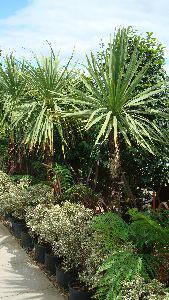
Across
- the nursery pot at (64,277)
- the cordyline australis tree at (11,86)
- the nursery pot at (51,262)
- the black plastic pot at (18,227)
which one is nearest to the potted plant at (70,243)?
the nursery pot at (64,277)

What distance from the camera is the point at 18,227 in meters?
6.91

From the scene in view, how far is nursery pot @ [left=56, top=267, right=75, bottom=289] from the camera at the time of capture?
A: 15.8ft

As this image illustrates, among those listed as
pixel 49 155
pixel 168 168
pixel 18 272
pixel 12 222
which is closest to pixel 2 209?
pixel 12 222

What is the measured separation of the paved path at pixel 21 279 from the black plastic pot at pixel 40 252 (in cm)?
11

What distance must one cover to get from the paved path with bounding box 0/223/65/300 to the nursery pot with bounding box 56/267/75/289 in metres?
0.13

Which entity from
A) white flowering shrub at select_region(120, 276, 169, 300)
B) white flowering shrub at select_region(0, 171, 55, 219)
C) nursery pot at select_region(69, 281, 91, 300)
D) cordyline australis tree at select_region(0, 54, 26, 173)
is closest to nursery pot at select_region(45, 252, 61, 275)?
nursery pot at select_region(69, 281, 91, 300)

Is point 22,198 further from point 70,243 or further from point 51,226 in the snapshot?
point 70,243

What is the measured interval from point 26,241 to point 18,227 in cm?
44

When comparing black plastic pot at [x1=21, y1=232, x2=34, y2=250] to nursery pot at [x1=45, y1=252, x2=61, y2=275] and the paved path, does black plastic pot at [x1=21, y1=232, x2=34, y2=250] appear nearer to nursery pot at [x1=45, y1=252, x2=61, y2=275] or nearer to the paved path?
the paved path

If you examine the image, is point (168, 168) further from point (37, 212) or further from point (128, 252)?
point (128, 252)

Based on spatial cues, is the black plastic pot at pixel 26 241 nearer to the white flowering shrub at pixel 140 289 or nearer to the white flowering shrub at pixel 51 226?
the white flowering shrub at pixel 51 226

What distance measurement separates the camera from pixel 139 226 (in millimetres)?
4172

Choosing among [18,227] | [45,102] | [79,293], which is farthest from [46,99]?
[79,293]

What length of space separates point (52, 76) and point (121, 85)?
1930 mm
